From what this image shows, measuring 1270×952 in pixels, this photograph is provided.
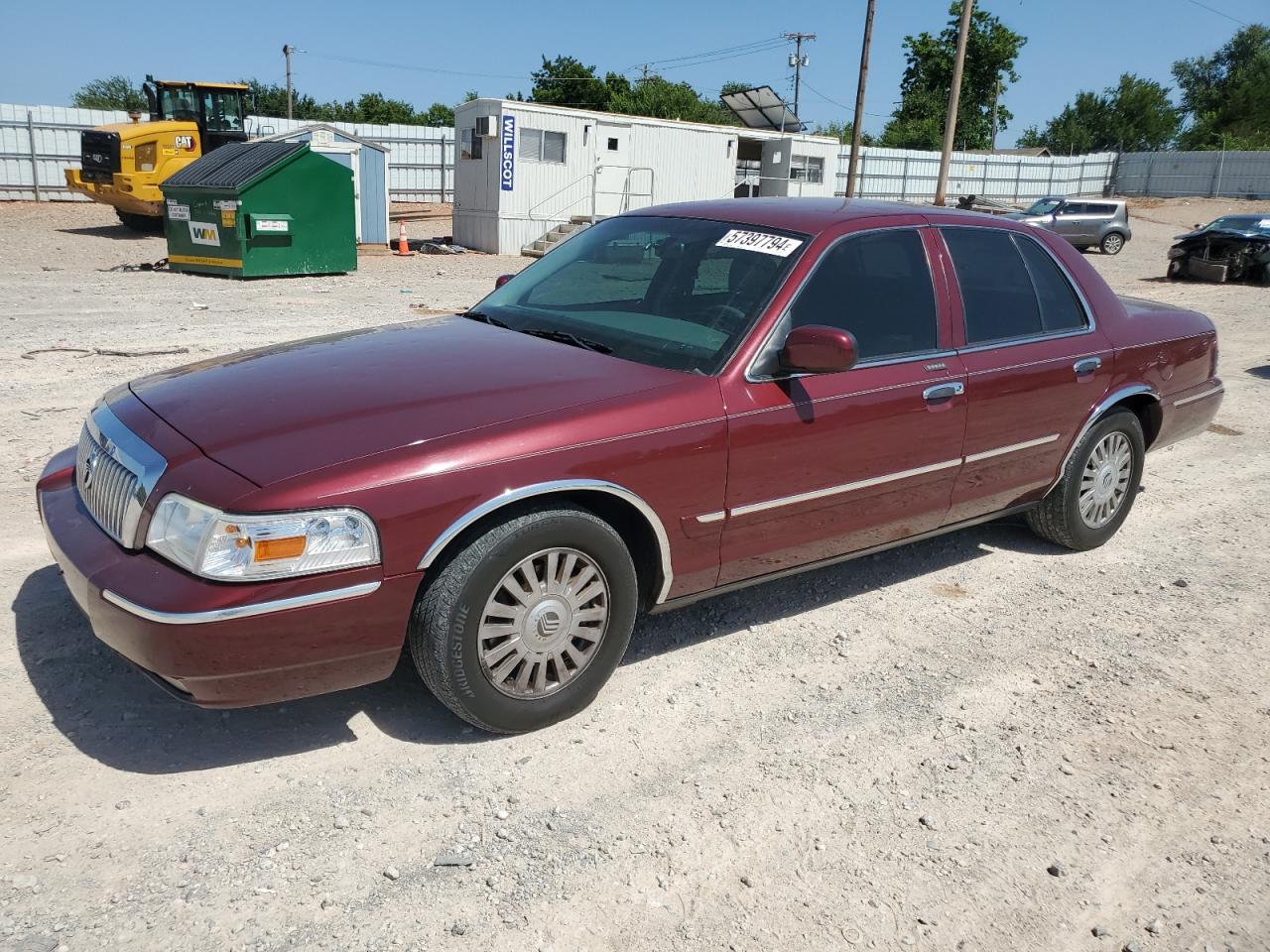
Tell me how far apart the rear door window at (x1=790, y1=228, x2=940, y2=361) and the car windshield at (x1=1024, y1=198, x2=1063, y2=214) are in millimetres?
26456

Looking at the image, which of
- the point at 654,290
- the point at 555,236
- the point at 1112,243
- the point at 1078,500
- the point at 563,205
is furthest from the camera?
the point at 1112,243

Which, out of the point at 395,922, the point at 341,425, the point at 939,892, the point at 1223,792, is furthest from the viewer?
the point at 1223,792

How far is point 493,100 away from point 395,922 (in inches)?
860

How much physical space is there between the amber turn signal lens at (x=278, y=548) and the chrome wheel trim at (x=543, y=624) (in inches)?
22.8

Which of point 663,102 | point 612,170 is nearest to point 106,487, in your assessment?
point 612,170

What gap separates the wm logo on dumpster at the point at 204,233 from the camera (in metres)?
15.1

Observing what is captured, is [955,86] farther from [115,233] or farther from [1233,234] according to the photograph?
[115,233]

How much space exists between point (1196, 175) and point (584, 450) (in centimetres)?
5139

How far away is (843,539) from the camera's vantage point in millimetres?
3998

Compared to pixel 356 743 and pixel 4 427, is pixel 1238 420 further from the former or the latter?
pixel 4 427

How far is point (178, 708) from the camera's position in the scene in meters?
3.30

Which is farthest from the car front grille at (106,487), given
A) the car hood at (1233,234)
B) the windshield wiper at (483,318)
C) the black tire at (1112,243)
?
the black tire at (1112,243)

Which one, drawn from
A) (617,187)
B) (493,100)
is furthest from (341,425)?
(617,187)

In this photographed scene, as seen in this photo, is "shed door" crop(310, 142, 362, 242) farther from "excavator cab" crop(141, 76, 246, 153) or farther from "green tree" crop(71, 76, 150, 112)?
"green tree" crop(71, 76, 150, 112)
